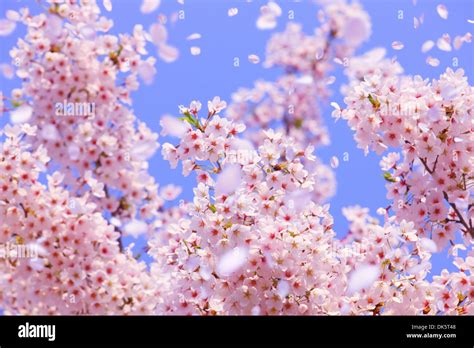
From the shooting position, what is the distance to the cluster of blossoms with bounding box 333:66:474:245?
270cm

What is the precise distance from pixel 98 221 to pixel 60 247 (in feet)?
0.75

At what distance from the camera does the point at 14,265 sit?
3232mm

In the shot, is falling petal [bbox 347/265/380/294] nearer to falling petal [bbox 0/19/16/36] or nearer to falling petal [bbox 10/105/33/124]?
falling petal [bbox 10/105/33/124]

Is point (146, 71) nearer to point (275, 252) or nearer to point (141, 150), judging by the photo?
point (141, 150)

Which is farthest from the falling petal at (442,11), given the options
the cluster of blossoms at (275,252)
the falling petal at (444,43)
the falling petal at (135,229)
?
the falling petal at (135,229)

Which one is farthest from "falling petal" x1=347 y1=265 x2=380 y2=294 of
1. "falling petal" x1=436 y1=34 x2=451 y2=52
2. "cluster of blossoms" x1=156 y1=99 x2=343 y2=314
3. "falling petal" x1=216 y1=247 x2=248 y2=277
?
"falling petal" x1=436 y1=34 x2=451 y2=52

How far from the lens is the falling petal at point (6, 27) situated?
3.32 meters

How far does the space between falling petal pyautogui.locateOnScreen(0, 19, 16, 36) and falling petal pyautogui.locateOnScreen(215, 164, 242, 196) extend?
5.15 feet

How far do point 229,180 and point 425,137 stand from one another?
88 cm

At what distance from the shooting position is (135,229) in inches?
140

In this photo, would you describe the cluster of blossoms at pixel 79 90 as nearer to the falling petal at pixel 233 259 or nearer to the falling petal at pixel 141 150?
the falling petal at pixel 141 150

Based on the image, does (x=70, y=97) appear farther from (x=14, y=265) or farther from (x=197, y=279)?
(x=197, y=279)

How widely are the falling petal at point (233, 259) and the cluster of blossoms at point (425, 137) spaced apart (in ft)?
2.51
